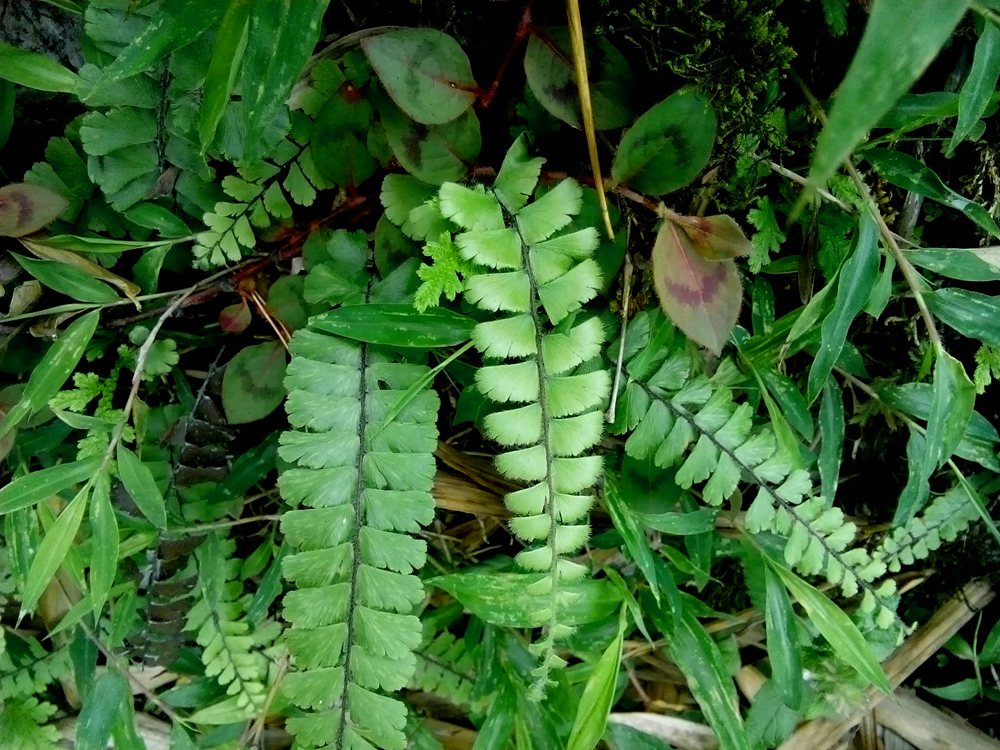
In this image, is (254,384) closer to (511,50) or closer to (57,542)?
(57,542)

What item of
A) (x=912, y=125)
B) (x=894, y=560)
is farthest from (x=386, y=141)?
(x=894, y=560)

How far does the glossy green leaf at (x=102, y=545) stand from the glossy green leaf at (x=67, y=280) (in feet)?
0.88

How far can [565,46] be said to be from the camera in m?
0.86

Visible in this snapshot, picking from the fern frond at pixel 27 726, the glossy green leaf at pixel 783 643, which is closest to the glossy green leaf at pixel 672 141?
the glossy green leaf at pixel 783 643

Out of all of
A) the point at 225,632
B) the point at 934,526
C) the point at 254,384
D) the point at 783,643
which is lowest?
the point at 225,632

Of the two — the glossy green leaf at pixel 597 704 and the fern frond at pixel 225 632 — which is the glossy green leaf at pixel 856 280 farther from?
the fern frond at pixel 225 632

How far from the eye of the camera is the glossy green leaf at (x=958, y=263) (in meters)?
0.96

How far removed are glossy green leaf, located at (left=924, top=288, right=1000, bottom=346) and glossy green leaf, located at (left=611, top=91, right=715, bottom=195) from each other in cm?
44

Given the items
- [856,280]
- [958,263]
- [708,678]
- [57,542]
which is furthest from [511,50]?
[708,678]

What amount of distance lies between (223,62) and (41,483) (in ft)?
2.16

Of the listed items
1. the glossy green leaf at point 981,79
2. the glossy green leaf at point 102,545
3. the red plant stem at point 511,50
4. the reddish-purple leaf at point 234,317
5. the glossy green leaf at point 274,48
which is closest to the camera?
the glossy green leaf at point 274,48

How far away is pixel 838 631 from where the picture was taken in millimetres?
1113

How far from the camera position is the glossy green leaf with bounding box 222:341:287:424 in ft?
3.48

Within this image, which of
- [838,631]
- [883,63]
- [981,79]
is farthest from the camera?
[838,631]
